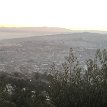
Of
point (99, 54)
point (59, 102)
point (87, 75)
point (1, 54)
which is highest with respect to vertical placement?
point (99, 54)

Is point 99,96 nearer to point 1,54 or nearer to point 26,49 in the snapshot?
point 1,54

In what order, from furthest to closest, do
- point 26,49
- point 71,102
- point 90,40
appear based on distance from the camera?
point 90,40
point 26,49
point 71,102

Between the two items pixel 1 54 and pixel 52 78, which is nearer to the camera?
pixel 52 78

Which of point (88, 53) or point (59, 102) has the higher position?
point (59, 102)

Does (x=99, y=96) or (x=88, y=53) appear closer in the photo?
(x=99, y=96)

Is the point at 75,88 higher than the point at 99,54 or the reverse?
the reverse

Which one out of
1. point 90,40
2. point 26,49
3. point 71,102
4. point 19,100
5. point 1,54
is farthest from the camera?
point 90,40

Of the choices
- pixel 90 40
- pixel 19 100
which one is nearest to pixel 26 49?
pixel 90 40

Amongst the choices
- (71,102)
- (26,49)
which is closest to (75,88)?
(71,102)

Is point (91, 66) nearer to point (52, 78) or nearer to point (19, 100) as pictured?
point (52, 78)
